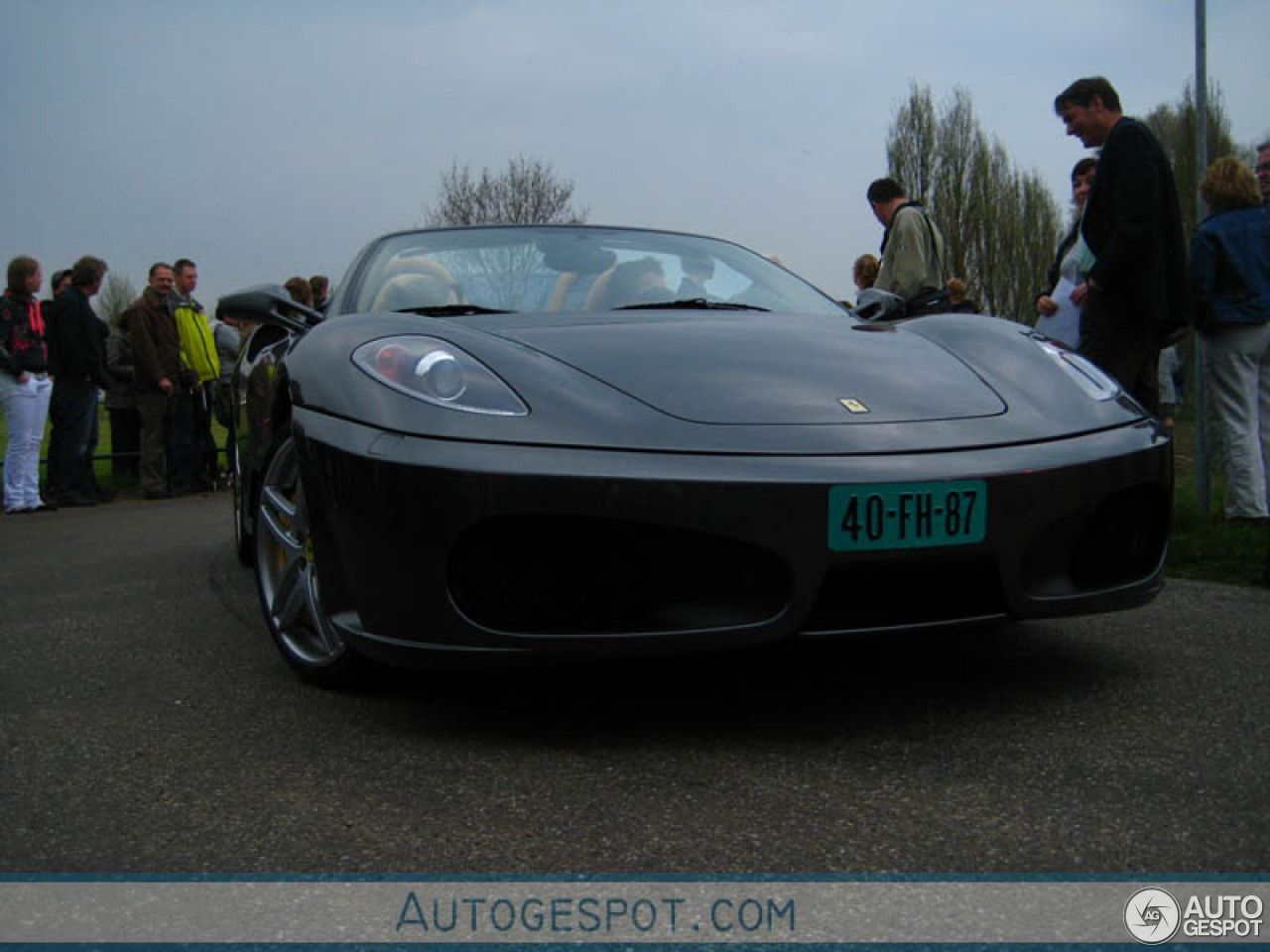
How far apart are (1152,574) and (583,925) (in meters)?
1.60

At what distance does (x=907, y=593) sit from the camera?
231 cm

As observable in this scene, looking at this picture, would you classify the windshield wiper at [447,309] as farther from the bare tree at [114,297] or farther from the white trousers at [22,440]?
the bare tree at [114,297]

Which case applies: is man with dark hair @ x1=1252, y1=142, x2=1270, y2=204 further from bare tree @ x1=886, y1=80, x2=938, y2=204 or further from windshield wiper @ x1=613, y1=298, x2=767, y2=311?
bare tree @ x1=886, y1=80, x2=938, y2=204

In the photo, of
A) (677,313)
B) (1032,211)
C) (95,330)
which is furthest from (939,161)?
(677,313)

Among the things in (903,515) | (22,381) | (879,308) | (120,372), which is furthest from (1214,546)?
(120,372)

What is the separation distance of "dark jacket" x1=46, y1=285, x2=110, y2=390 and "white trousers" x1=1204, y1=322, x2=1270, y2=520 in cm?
712

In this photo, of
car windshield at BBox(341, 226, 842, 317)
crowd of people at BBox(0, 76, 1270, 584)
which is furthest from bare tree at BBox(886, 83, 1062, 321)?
car windshield at BBox(341, 226, 842, 317)

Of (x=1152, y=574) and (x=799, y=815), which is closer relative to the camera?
(x=799, y=815)

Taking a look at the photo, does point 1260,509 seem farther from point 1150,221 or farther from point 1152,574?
point 1152,574

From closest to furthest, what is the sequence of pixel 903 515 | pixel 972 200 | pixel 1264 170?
pixel 903 515 < pixel 1264 170 < pixel 972 200

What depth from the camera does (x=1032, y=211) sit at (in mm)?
31281

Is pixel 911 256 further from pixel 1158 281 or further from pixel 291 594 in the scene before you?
pixel 291 594

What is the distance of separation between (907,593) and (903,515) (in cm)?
17

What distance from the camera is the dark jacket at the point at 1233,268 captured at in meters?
5.24
